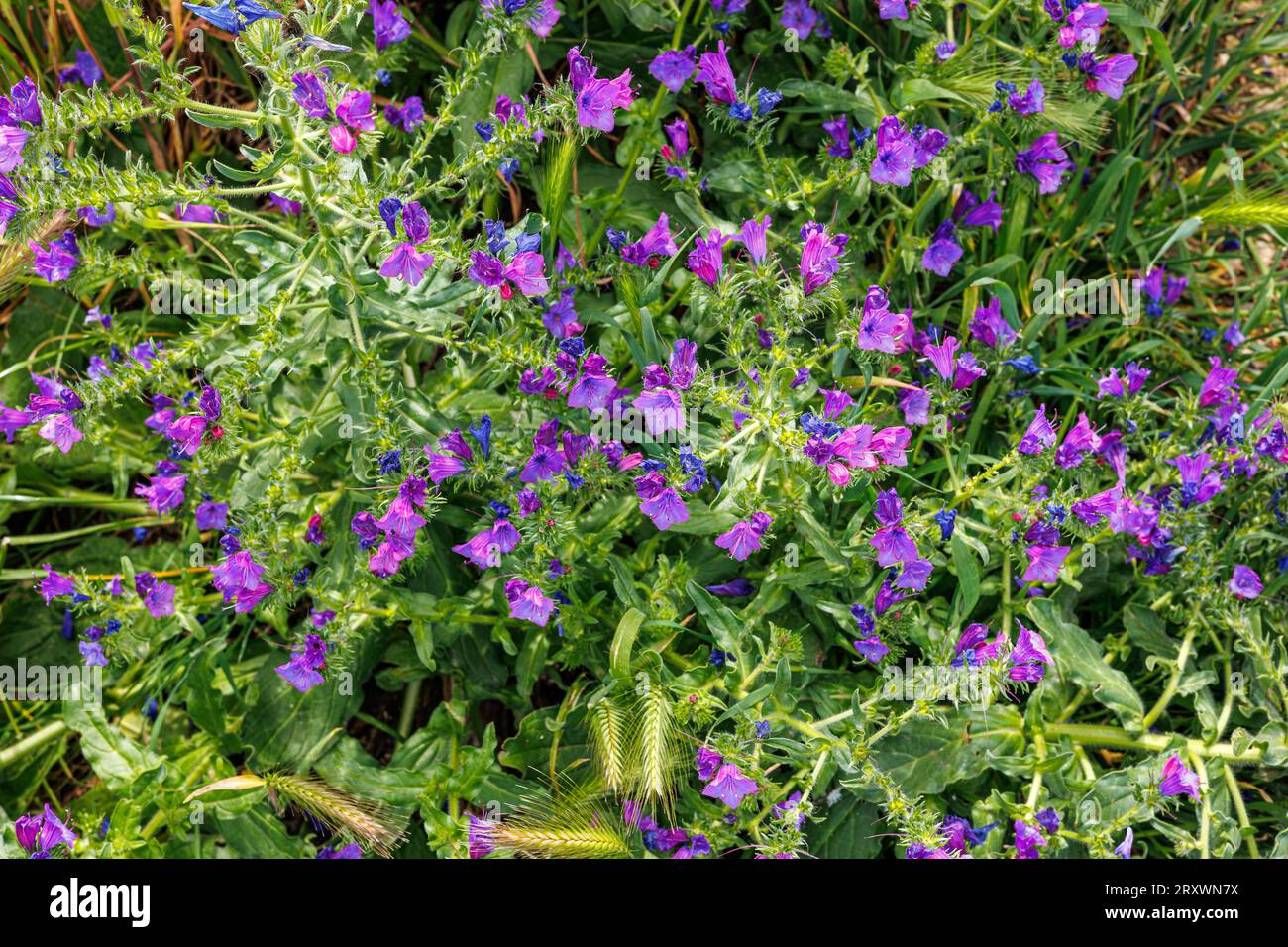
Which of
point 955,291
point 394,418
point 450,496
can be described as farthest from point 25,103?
point 955,291

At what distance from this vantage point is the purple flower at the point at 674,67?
352cm

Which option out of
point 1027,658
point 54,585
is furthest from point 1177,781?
point 54,585

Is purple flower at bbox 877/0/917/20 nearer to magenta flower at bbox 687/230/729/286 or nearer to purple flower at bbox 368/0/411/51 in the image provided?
magenta flower at bbox 687/230/729/286

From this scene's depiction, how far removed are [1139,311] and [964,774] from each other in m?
1.91

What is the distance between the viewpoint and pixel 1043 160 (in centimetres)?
364

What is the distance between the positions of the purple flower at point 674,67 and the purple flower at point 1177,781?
7.66ft

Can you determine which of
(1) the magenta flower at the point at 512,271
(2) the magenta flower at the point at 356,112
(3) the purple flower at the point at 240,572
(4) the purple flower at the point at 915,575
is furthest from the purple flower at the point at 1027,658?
(2) the magenta flower at the point at 356,112

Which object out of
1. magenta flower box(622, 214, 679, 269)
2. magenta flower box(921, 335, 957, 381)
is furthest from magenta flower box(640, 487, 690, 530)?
magenta flower box(921, 335, 957, 381)

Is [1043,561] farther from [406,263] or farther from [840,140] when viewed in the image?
[406,263]

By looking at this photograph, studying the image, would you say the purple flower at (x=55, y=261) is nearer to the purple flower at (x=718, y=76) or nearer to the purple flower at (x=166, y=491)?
the purple flower at (x=166, y=491)

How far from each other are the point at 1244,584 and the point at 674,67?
2.40 m

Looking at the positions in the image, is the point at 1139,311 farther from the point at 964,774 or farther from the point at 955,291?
the point at 964,774

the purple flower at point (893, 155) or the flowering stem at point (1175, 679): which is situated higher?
the purple flower at point (893, 155)

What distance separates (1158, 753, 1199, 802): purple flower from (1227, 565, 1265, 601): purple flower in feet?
2.00
